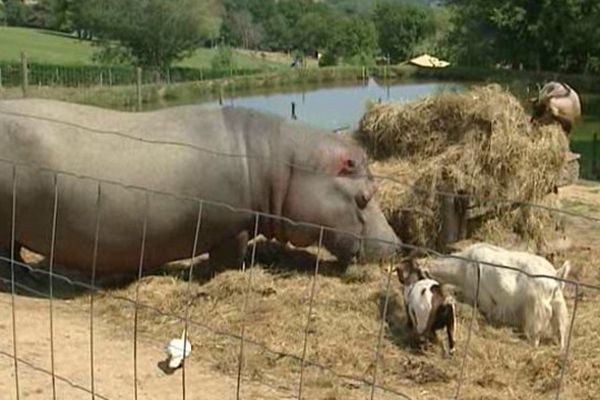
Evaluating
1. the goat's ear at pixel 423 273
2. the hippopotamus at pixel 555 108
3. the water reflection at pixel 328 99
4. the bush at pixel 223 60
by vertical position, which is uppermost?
the hippopotamus at pixel 555 108

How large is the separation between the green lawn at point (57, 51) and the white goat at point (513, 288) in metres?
44.7

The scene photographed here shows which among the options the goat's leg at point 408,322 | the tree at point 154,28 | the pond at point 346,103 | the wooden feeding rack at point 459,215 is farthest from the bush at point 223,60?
the goat's leg at point 408,322

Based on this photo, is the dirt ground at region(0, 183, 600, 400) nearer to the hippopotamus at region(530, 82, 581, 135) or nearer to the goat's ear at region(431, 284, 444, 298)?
the goat's ear at region(431, 284, 444, 298)

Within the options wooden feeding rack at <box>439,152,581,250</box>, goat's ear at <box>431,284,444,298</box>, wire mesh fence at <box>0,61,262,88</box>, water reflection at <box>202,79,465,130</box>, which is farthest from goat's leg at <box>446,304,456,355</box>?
wire mesh fence at <box>0,61,262,88</box>

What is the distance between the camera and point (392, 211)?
8195 millimetres

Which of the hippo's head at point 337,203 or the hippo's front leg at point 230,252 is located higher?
the hippo's head at point 337,203

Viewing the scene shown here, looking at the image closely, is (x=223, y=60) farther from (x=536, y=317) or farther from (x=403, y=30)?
(x=536, y=317)

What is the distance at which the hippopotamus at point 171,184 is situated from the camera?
277 inches

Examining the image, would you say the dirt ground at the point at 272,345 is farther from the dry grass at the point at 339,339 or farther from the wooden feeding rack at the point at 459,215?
the wooden feeding rack at the point at 459,215

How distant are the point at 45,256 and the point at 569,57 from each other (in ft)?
127

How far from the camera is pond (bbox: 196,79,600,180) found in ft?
67.6

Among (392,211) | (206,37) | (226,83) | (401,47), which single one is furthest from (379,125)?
(401,47)

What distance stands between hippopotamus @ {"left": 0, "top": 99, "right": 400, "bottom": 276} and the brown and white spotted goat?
56.0 inches

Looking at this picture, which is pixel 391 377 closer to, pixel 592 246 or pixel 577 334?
pixel 577 334
